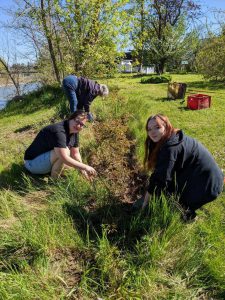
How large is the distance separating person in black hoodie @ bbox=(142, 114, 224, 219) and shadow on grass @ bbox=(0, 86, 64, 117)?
8.86 metres

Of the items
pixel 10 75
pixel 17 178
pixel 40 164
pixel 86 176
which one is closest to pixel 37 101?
pixel 10 75

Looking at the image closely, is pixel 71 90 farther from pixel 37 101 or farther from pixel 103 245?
pixel 37 101

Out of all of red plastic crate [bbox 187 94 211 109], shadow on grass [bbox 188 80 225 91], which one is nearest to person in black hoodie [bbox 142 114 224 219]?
red plastic crate [bbox 187 94 211 109]

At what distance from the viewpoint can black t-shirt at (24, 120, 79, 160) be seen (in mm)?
3760

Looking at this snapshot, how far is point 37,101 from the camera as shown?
12.9 meters

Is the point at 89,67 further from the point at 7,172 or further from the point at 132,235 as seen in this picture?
the point at 132,235

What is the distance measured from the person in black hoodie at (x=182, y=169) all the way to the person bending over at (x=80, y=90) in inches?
126

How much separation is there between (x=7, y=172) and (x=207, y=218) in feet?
9.61

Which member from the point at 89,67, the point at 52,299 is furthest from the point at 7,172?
the point at 89,67

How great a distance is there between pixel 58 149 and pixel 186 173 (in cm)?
159

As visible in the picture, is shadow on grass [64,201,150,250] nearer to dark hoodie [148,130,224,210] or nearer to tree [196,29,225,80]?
dark hoodie [148,130,224,210]

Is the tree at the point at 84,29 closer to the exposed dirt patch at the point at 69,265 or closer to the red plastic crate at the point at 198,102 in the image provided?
the red plastic crate at the point at 198,102

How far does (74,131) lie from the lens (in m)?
3.91

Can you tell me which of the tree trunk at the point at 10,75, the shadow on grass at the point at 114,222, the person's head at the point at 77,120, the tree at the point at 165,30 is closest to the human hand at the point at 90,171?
the shadow on grass at the point at 114,222
